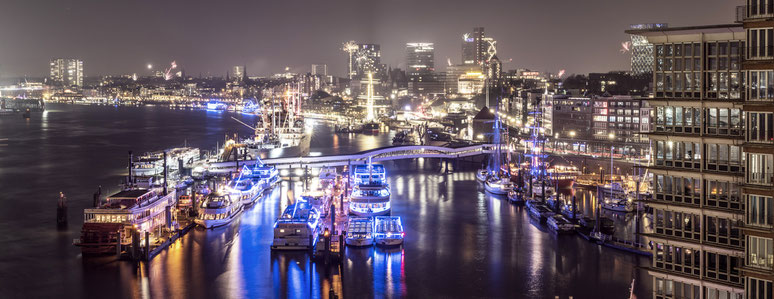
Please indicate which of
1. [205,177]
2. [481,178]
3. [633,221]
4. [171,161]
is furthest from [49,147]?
[633,221]

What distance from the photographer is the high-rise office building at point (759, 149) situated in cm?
477

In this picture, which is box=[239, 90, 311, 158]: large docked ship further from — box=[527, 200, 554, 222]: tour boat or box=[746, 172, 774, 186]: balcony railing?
box=[746, 172, 774, 186]: balcony railing

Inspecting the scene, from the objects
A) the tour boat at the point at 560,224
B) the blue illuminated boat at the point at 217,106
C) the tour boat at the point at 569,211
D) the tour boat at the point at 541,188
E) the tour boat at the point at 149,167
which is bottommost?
the tour boat at the point at 560,224

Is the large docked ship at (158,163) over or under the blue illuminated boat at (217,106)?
under

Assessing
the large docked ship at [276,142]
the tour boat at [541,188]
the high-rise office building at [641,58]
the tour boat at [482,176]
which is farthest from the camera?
the high-rise office building at [641,58]

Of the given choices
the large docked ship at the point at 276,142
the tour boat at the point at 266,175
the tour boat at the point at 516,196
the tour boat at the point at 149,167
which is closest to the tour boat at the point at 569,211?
the tour boat at the point at 516,196

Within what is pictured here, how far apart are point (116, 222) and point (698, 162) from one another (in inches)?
498

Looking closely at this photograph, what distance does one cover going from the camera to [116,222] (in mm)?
15289

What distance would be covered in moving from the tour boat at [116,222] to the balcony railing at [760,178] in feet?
41.3

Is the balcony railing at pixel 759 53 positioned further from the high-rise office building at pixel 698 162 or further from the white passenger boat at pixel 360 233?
the white passenger boat at pixel 360 233

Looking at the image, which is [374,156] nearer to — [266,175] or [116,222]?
[266,175]

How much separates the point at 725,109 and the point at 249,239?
490 inches

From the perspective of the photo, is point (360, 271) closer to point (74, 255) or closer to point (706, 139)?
point (74, 255)

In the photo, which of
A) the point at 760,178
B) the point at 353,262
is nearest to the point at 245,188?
the point at 353,262
